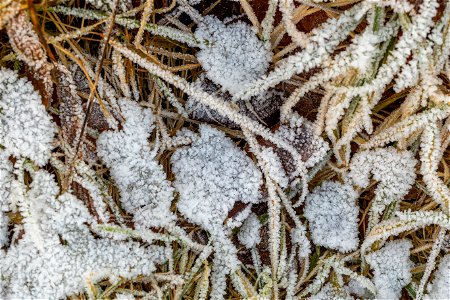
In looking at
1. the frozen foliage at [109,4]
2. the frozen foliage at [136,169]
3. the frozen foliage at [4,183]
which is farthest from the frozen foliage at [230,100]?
the frozen foliage at [4,183]

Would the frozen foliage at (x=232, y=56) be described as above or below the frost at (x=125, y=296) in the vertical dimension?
above

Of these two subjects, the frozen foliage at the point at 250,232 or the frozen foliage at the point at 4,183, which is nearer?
the frozen foliage at the point at 4,183

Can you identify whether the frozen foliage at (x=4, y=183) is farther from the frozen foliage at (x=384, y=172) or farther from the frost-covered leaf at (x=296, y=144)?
the frozen foliage at (x=384, y=172)

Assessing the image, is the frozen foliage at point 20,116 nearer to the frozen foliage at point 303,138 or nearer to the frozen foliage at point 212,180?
the frozen foliage at point 212,180

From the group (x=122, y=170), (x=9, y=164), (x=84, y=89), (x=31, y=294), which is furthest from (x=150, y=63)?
(x=31, y=294)

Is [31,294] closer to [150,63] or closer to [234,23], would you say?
[150,63]

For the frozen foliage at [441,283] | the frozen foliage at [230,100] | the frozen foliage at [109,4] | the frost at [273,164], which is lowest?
the frozen foliage at [441,283]
